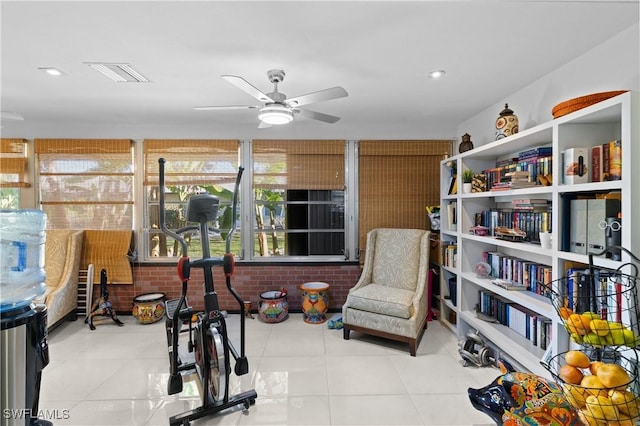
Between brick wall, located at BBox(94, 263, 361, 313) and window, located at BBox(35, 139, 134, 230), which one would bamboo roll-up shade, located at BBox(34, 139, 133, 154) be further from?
brick wall, located at BBox(94, 263, 361, 313)

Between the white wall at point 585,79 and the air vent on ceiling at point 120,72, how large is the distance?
3169mm

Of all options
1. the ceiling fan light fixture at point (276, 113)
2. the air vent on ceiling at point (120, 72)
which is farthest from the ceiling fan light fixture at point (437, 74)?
the air vent on ceiling at point (120, 72)

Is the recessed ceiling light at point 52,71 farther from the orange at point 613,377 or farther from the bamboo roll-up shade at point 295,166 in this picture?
the orange at point 613,377

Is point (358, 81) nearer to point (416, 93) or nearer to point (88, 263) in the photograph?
point (416, 93)

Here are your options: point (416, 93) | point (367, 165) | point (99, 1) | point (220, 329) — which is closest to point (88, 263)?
point (220, 329)

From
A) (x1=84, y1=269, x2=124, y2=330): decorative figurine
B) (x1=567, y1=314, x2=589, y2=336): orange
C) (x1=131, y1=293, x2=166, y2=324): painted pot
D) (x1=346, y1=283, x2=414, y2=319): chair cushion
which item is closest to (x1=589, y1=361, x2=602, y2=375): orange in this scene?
(x1=567, y1=314, x2=589, y2=336): orange

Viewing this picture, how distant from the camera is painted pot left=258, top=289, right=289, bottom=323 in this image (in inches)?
146

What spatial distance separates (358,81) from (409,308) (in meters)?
2.12

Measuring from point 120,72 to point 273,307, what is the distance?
2718 millimetres

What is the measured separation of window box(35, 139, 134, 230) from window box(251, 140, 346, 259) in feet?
5.42

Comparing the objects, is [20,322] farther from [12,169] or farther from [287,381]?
[12,169]

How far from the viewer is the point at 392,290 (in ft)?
11.0

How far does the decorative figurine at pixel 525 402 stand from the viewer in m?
1.50

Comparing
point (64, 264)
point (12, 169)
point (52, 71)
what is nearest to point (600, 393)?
point (52, 71)
